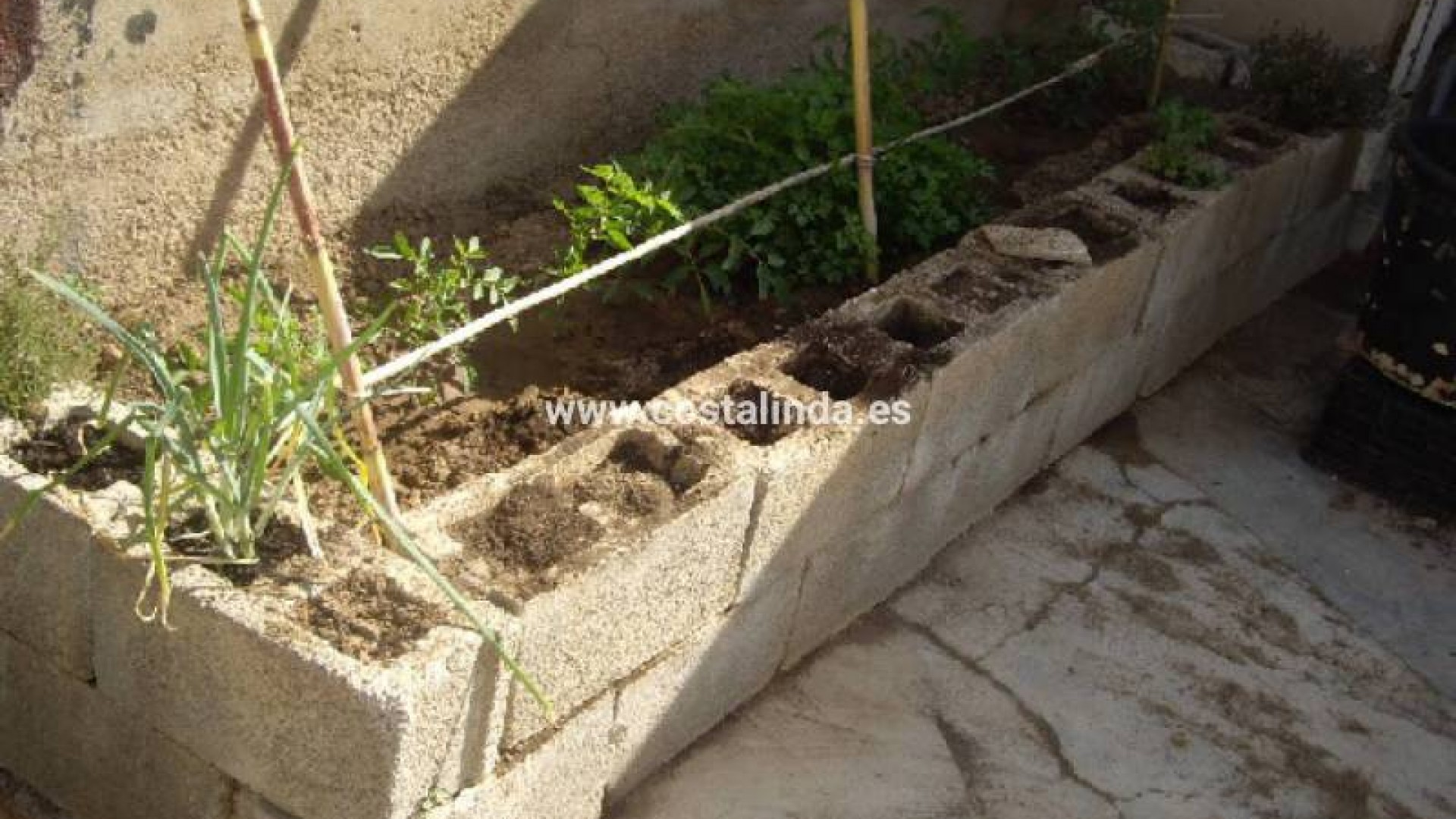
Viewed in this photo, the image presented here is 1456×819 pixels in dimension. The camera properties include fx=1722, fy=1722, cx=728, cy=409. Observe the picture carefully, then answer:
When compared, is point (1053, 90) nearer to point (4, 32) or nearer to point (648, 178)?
point (648, 178)

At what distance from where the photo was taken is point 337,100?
4.29 metres

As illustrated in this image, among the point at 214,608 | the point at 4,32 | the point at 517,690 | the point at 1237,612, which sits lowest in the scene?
the point at 1237,612

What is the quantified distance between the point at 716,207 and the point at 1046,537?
Result: 124 cm

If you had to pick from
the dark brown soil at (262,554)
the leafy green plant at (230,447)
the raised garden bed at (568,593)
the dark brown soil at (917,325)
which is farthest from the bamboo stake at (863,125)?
the dark brown soil at (262,554)

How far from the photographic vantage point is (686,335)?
14.4 feet

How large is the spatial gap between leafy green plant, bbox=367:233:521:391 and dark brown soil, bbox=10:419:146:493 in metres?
0.92

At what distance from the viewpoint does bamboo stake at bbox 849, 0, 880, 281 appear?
436 centimetres

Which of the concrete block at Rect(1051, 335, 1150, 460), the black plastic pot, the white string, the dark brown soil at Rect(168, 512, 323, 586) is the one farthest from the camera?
the concrete block at Rect(1051, 335, 1150, 460)

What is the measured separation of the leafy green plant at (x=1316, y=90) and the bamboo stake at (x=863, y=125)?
5.52 ft

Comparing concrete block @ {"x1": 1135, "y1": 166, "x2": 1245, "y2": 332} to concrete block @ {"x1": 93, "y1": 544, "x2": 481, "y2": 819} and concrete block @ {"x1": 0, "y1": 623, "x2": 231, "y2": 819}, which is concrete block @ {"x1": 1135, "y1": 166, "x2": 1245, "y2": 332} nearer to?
concrete block @ {"x1": 93, "y1": 544, "x2": 481, "y2": 819}

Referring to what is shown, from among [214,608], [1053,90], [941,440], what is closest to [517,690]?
[214,608]

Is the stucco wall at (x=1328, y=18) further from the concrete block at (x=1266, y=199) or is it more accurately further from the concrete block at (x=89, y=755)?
the concrete block at (x=89, y=755)

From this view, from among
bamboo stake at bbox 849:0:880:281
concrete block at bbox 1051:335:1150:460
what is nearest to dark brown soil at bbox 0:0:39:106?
bamboo stake at bbox 849:0:880:281

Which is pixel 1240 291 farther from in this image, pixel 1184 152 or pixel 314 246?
pixel 314 246
